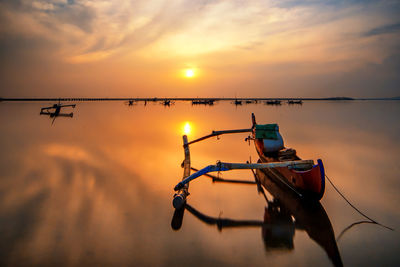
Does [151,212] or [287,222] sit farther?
[151,212]

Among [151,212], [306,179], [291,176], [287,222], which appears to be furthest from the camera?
[291,176]

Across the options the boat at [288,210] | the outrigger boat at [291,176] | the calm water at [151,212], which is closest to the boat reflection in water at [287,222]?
the boat at [288,210]

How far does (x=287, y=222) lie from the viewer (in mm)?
8773

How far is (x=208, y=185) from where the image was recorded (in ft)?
41.9

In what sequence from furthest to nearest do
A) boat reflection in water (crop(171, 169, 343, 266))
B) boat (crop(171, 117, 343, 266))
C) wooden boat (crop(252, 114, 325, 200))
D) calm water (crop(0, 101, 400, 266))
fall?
wooden boat (crop(252, 114, 325, 200)), boat (crop(171, 117, 343, 266)), boat reflection in water (crop(171, 169, 343, 266)), calm water (crop(0, 101, 400, 266))

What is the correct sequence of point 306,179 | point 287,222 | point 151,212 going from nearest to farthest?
1. point 287,222
2. point 306,179
3. point 151,212

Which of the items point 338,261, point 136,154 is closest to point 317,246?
point 338,261

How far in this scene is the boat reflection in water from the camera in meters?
7.55

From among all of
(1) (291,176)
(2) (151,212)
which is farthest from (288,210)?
(2) (151,212)

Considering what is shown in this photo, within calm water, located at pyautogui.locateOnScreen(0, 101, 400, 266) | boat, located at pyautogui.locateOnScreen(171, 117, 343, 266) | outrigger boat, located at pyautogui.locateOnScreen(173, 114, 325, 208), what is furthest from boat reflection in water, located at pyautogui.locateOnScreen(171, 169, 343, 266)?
outrigger boat, located at pyautogui.locateOnScreen(173, 114, 325, 208)

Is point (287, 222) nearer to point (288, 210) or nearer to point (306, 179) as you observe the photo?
point (288, 210)

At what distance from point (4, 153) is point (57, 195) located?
12299 mm

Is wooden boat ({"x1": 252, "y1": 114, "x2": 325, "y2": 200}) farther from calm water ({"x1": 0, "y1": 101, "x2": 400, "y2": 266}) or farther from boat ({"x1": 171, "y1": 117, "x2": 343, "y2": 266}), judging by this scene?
calm water ({"x1": 0, "y1": 101, "x2": 400, "y2": 266})

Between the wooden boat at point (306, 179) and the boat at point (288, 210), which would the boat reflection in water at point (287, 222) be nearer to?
the boat at point (288, 210)
